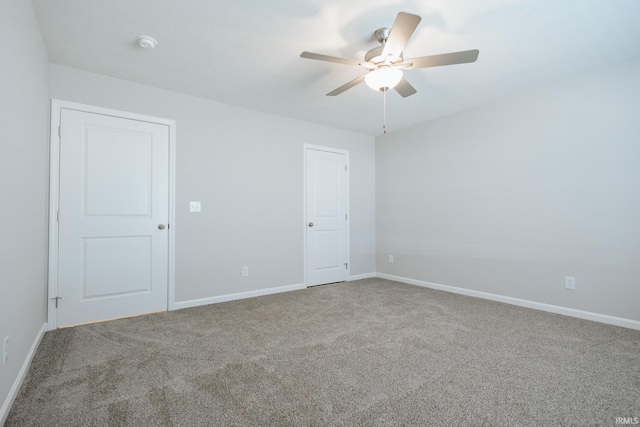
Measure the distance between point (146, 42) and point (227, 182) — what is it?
64.5 inches

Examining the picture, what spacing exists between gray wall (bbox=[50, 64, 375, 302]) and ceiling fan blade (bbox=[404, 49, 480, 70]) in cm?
229

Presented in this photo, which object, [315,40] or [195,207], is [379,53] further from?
[195,207]

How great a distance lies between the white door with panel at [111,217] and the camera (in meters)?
2.80

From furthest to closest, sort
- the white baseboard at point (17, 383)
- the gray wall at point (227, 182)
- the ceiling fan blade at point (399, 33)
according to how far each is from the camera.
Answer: the gray wall at point (227, 182)
the ceiling fan blade at point (399, 33)
the white baseboard at point (17, 383)

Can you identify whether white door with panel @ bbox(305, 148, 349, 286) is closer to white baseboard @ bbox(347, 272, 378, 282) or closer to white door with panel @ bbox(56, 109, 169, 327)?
white baseboard @ bbox(347, 272, 378, 282)

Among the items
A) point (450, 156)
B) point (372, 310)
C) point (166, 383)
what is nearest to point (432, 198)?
point (450, 156)

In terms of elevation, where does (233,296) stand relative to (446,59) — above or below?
below

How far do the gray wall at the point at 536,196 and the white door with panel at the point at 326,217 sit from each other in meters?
0.89

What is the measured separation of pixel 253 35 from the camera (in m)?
2.33

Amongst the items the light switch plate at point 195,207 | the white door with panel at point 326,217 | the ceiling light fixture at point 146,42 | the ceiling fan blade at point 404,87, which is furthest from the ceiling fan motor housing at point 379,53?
the light switch plate at point 195,207

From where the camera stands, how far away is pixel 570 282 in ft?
9.96

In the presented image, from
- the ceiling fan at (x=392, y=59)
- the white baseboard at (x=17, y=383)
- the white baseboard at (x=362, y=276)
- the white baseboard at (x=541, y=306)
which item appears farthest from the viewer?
the white baseboard at (x=362, y=276)

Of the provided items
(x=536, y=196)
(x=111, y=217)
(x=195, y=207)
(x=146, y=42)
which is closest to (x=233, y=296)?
(x=195, y=207)

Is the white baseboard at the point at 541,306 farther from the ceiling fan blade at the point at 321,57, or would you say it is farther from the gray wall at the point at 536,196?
the ceiling fan blade at the point at 321,57
